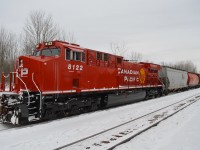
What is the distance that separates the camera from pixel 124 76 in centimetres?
1808

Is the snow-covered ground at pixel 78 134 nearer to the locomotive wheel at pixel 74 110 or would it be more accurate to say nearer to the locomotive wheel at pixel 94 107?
the locomotive wheel at pixel 74 110

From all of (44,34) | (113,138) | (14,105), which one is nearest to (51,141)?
(113,138)

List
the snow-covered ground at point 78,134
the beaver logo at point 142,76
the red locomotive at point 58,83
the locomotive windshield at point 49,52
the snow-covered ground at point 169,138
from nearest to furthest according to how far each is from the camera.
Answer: the snow-covered ground at point 169,138 → the snow-covered ground at point 78,134 → the red locomotive at point 58,83 → the locomotive windshield at point 49,52 → the beaver logo at point 142,76

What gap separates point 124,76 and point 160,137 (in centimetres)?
1063

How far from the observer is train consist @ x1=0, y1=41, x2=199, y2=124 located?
10.3 meters

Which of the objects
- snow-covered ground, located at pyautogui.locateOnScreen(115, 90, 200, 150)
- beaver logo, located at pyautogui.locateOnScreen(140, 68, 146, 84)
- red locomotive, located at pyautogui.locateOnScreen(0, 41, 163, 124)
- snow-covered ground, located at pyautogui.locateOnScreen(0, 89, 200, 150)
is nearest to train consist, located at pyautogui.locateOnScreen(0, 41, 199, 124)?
red locomotive, located at pyautogui.locateOnScreen(0, 41, 163, 124)

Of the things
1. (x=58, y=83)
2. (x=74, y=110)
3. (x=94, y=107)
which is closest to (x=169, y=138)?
(x=58, y=83)

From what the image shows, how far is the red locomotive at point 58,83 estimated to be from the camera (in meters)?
10.3

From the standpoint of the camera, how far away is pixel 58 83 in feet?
37.2

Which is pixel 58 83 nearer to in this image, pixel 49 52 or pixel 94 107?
pixel 49 52

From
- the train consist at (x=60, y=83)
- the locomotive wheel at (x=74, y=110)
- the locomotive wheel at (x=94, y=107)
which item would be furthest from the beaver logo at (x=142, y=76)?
the locomotive wheel at (x=74, y=110)

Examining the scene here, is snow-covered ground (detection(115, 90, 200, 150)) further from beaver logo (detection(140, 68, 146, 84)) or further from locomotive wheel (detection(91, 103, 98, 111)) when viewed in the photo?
beaver logo (detection(140, 68, 146, 84))

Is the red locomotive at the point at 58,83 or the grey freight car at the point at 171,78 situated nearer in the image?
the red locomotive at the point at 58,83

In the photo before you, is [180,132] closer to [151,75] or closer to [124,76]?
[124,76]
